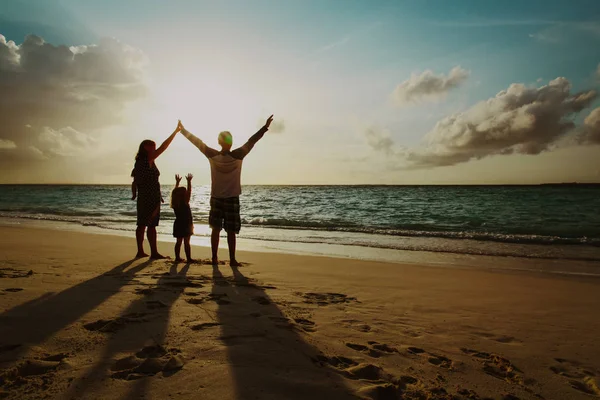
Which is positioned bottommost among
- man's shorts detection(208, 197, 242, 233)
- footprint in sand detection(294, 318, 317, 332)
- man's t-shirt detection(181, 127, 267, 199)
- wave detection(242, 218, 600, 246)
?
wave detection(242, 218, 600, 246)

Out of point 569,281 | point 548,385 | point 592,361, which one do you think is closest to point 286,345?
point 548,385

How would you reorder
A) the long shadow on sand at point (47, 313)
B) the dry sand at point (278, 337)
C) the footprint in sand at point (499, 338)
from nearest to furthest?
the dry sand at point (278, 337) < the long shadow on sand at point (47, 313) < the footprint in sand at point (499, 338)

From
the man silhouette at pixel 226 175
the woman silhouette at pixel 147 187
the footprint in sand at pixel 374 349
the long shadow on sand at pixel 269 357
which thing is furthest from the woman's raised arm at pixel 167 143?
the footprint in sand at pixel 374 349

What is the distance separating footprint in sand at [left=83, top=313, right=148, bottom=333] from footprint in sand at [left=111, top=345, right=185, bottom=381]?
536 mm

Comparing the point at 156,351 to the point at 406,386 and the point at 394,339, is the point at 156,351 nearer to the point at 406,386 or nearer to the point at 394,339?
the point at 406,386

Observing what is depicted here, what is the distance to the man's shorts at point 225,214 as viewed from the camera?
6207 millimetres

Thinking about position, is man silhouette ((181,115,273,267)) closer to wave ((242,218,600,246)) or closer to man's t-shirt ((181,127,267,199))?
man's t-shirt ((181,127,267,199))

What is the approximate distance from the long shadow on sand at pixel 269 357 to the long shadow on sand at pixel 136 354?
0.45m

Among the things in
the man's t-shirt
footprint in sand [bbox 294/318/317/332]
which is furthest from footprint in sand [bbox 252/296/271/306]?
the man's t-shirt

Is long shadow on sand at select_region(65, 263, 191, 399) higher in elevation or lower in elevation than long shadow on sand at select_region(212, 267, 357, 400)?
higher

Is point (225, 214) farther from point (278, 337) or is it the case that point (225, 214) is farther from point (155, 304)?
point (278, 337)

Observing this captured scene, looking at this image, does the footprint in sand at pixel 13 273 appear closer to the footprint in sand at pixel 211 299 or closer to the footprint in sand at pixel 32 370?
the footprint in sand at pixel 211 299

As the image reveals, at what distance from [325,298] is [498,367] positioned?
6.78 feet

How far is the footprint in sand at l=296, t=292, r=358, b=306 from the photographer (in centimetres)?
418
